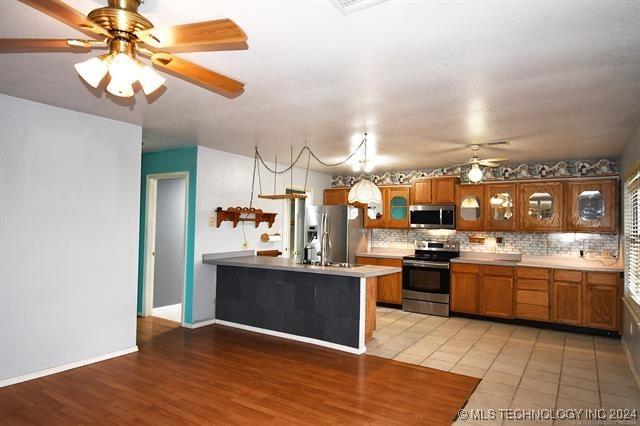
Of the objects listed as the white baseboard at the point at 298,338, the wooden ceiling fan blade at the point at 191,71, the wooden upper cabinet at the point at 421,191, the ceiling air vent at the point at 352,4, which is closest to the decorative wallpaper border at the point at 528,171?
the wooden upper cabinet at the point at 421,191

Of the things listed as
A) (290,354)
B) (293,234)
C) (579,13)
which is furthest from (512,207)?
(579,13)

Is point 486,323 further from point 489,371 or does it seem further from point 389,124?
point 389,124

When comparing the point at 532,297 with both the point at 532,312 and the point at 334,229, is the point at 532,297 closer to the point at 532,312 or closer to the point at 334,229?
the point at 532,312

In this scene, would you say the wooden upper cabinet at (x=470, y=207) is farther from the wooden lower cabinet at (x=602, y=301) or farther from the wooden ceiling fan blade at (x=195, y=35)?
the wooden ceiling fan blade at (x=195, y=35)

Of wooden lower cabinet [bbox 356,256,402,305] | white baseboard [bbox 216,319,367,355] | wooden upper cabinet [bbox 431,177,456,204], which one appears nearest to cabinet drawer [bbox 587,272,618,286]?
wooden upper cabinet [bbox 431,177,456,204]

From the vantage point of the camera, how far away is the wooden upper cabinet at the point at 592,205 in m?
5.33

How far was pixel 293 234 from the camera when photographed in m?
7.02

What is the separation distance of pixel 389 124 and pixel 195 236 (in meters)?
2.88

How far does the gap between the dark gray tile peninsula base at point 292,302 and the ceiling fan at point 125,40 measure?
10.1 ft

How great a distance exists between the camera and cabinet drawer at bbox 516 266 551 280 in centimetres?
550

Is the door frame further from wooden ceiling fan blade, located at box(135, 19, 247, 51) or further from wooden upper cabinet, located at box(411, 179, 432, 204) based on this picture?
wooden ceiling fan blade, located at box(135, 19, 247, 51)

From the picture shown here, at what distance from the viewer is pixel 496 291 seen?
19.1ft

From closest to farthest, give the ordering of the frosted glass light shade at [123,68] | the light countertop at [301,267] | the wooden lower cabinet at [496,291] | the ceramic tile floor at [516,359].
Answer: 1. the frosted glass light shade at [123,68]
2. the ceramic tile floor at [516,359]
3. the light countertop at [301,267]
4. the wooden lower cabinet at [496,291]

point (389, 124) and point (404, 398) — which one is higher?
point (389, 124)
